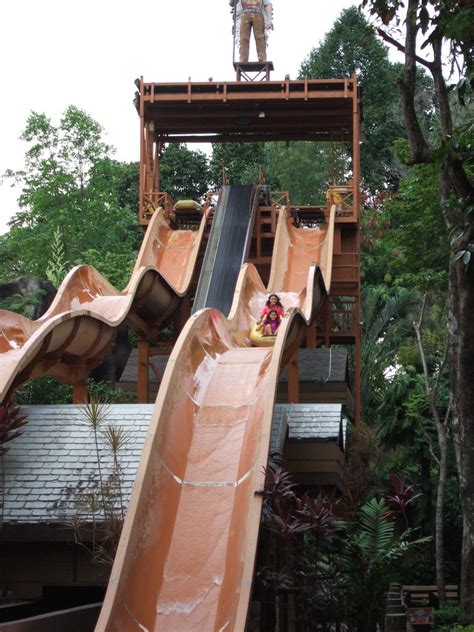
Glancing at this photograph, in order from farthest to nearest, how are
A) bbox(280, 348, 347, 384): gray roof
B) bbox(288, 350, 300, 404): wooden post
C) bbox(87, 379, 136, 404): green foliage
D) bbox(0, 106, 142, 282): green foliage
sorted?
bbox(0, 106, 142, 282): green foliage, bbox(87, 379, 136, 404): green foliage, bbox(280, 348, 347, 384): gray roof, bbox(288, 350, 300, 404): wooden post

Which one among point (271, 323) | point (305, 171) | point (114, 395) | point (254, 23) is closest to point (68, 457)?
point (271, 323)

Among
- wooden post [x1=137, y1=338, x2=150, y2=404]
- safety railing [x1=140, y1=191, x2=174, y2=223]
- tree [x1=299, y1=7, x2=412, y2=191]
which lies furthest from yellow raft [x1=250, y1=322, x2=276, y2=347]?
tree [x1=299, y1=7, x2=412, y2=191]

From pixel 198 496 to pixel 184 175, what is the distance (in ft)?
108

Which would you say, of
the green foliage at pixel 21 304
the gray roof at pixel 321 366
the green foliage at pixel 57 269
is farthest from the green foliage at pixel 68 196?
the gray roof at pixel 321 366

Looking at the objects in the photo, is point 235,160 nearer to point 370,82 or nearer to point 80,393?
point 370,82

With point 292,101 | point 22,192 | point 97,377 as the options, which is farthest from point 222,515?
point 22,192

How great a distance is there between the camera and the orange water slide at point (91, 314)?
45.8 ft

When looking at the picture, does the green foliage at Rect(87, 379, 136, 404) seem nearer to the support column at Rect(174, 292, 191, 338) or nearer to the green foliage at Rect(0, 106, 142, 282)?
the support column at Rect(174, 292, 191, 338)

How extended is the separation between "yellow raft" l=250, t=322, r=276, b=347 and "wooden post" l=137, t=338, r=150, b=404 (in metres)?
4.79

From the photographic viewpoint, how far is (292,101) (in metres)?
24.2

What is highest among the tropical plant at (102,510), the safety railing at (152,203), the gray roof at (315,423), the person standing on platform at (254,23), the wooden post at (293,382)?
the person standing on platform at (254,23)

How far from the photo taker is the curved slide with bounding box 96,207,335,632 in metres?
9.57

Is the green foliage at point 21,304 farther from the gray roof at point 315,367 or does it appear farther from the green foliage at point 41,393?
the gray roof at point 315,367

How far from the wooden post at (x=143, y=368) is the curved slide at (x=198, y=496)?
22.7ft
